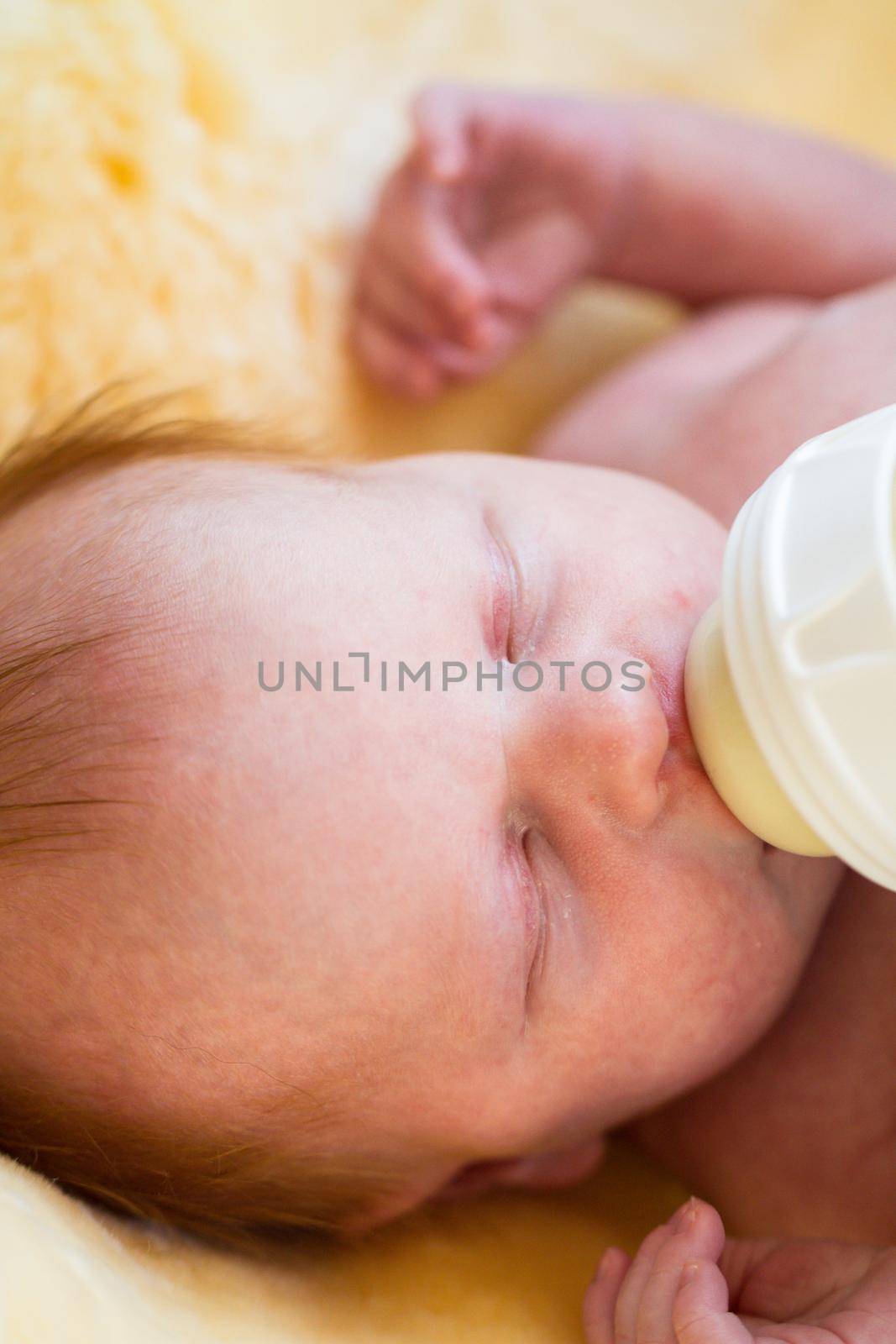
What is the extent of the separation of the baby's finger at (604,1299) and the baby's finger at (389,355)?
3.32 ft

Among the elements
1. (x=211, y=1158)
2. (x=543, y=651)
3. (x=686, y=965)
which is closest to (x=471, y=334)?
(x=543, y=651)

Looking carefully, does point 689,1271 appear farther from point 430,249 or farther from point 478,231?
point 478,231

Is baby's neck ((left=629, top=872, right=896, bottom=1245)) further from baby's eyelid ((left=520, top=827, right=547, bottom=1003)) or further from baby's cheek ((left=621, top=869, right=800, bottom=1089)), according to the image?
baby's eyelid ((left=520, top=827, right=547, bottom=1003))

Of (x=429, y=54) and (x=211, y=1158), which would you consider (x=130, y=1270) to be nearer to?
(x=211, y=1158)

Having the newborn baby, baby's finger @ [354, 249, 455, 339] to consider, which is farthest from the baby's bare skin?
the newborn baby

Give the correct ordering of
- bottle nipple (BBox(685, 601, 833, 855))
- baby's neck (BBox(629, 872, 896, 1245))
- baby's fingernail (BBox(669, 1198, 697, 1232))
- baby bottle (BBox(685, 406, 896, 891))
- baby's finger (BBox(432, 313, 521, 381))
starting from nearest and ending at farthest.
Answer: baby bottle (BBox(685, 406, 896, 891)) < bottle nipple (BBox(685, 601, 833, 855)) < baby's fingernail (BBox(669, 1198, 697, 1232)) < baby's neck (BBox(629, 872, 896, 1245)) < baby's finger (BBox(432, 313, 521, 381))

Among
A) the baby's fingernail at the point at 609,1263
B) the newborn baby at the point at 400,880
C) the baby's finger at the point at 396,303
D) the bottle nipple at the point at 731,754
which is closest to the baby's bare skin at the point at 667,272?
the baby's finger at the point at 396,303

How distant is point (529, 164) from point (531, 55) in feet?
1.02

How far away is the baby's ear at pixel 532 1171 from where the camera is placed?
113 centimetres

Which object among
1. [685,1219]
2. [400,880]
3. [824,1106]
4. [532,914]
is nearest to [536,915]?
[532,914]

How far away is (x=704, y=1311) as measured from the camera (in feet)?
2.85

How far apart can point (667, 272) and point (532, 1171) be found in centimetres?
109

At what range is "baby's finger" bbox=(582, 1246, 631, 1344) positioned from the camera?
0.97 metres

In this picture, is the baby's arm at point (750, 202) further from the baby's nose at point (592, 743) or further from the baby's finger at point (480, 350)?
the baby's nose at point (592, 743)
